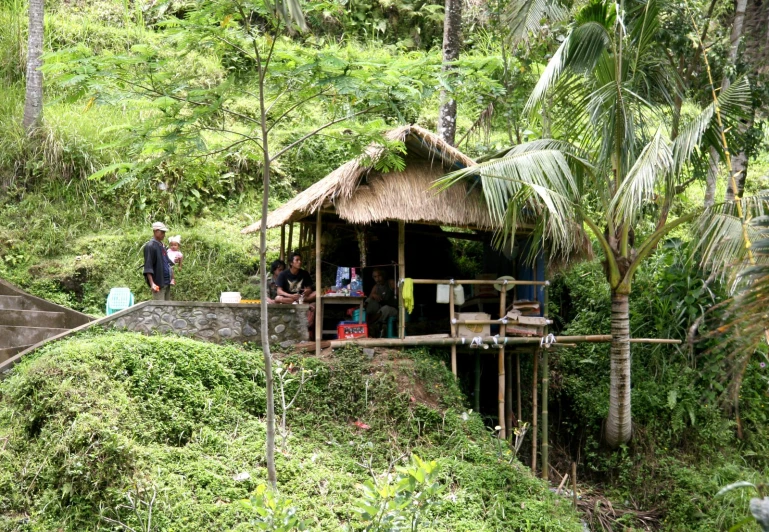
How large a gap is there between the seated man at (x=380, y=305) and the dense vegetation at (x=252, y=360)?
3.13 feet

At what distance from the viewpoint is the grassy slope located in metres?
7.08

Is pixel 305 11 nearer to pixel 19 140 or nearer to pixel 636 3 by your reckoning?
pixel 636 3

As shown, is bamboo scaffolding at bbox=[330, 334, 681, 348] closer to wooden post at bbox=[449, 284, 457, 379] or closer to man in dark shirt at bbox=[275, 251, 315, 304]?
wooden post at bbox=[449, 284, 457, 379]

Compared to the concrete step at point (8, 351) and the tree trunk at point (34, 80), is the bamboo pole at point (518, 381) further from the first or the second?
the tree trunk at point (34, 80)

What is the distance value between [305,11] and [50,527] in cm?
471

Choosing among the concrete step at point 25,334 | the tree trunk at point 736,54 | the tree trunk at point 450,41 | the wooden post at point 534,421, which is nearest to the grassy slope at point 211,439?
the concrete step at point 25,334

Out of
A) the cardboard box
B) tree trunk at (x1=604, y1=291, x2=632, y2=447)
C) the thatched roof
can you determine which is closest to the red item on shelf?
the cardboard box

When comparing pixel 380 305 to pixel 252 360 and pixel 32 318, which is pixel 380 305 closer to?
pixel 252 360

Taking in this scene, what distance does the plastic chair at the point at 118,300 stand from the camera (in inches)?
448

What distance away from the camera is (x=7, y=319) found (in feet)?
31.5

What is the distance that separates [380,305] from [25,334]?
14.2 feet

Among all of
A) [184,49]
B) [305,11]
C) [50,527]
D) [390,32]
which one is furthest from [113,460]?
[390,32]

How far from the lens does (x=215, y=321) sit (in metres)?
9.96

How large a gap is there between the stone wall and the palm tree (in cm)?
259
